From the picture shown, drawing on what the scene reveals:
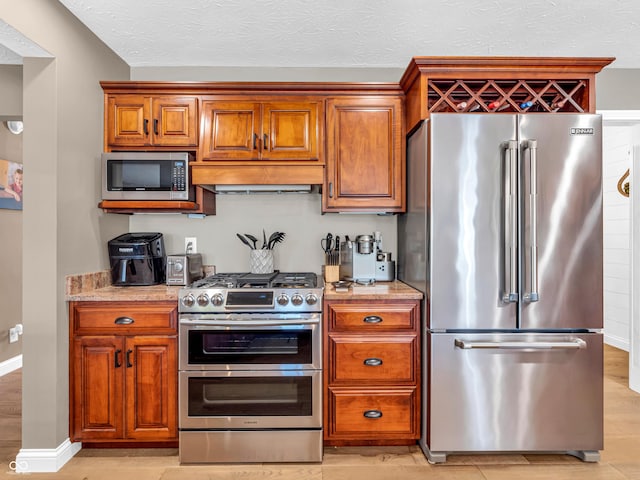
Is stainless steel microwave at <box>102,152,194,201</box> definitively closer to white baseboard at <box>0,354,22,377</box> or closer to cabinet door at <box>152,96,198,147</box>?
cabinet door at <box>152,96,198,147</box>

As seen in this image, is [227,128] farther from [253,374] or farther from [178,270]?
[253,374]

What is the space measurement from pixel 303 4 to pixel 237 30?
19.8 inches

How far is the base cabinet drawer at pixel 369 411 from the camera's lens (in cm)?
228

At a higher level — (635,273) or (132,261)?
(132,261)

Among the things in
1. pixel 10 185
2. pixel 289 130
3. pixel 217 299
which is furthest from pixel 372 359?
pixel 10 185

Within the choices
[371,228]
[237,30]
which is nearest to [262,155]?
[237,30]

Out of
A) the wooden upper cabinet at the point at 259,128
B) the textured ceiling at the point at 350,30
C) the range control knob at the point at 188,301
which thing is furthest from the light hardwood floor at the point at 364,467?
the textured ceiling at the point at 350,30

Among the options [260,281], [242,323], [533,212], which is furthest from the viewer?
[260,281]

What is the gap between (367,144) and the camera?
2672 mm

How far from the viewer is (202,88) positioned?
8.71 ft

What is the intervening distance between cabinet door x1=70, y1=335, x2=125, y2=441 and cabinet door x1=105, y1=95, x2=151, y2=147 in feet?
4.26

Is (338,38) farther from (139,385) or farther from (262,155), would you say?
(139,385)

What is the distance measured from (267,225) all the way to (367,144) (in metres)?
0.97

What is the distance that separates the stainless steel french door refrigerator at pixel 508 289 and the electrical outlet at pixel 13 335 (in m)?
3.70
